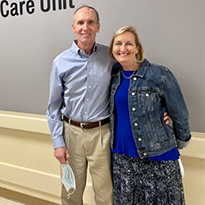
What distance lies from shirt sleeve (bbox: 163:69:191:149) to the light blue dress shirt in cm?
36

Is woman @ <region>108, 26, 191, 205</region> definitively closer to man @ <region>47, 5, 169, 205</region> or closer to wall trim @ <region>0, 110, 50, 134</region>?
man @ <region>47, 5, 169, 205</region>

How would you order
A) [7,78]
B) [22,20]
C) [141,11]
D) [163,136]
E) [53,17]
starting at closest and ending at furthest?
[163,136]
[141,11]
[53,17]
[22,20]
[7,78]

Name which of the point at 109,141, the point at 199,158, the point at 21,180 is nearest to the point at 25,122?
the point at 21,180

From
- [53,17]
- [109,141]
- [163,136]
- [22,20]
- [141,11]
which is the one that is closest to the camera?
[163,136]

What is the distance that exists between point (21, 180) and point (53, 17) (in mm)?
1598

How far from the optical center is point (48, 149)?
229cm

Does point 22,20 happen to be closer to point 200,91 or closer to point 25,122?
point 25,122

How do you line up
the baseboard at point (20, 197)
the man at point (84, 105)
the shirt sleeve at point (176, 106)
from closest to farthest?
the shirt sleeve at point (176, 106) < the man at point (84, 105) < the baseboard at point (20, 197)

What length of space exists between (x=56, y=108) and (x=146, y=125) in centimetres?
61

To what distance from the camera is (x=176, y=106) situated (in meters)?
1.36

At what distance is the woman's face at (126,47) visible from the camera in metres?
1.35

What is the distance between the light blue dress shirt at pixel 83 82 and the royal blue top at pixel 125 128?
13 centimetres

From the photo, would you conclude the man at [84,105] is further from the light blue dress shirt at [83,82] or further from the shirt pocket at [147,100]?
the shirt pocket at [147,100]

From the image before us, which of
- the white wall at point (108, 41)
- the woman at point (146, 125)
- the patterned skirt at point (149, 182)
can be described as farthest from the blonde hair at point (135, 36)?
the patterned skirt at point (149, 182)
